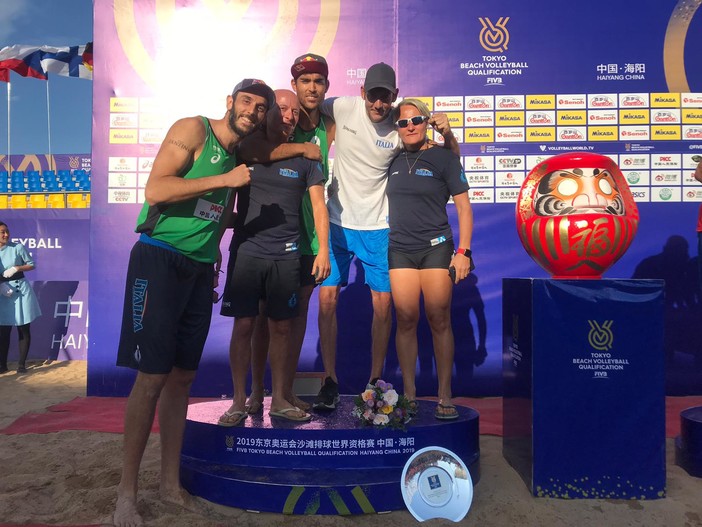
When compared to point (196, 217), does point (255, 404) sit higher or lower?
lower

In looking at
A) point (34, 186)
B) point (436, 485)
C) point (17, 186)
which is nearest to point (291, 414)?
point (436, 485)

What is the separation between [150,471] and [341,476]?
1.13 m

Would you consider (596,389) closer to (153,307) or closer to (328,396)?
(328,396)

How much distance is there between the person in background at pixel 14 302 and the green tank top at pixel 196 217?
5.27 m

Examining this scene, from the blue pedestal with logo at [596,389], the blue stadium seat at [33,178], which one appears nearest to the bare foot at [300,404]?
the blue pedestal with logo at [596,389]

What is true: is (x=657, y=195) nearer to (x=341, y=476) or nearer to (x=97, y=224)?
(x=341, y=476)

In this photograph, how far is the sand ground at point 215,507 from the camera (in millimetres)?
2344

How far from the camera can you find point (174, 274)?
231 cm

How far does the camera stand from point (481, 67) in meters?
4.97

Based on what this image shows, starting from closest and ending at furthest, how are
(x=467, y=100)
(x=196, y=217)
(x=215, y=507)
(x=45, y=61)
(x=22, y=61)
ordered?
(x=196, y=217) → (x=215, y=507) → (x=467, y=100) → (x=45, y=61) → (x=22, y=61)

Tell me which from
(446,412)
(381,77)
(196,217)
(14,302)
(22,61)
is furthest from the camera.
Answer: (22,61)

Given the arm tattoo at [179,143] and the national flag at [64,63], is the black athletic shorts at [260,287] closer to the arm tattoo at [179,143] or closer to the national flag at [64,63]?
the arm tattoo at [179,143]

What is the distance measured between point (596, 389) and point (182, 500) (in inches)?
78.4

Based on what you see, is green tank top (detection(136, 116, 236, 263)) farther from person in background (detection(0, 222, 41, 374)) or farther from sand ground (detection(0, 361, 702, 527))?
person in background (detection(0, 222, 41, 374))
